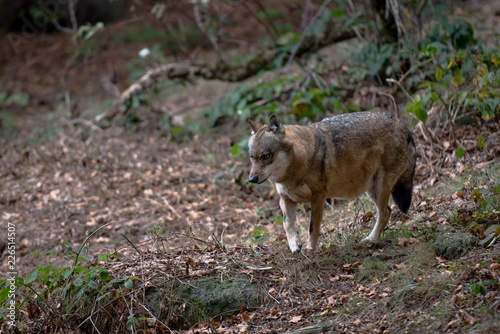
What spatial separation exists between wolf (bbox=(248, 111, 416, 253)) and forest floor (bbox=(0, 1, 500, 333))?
51 centimetres

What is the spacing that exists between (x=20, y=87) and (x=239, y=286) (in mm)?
16641

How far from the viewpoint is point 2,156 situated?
13.1 meters

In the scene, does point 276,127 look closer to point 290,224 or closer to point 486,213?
point 290,224

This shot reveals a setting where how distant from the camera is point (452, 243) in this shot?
593 centimetres

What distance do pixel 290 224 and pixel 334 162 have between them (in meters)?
1.05

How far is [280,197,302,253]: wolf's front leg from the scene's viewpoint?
6.65 metres

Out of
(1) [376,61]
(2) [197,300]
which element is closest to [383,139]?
(2) [197,300]

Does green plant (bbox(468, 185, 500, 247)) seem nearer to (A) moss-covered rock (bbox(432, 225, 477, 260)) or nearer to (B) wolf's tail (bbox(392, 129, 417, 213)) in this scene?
(A) moss-covered rock (bbox(432, 225, 477, 260))

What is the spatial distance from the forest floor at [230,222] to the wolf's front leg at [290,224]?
6.3 inches

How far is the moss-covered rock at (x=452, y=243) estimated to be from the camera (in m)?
5.84

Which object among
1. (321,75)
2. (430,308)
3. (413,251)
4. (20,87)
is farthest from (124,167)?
(20,87)

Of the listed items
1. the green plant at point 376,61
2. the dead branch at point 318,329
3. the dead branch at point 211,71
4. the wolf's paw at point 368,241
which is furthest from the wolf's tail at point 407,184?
the dead branch at point 211,71

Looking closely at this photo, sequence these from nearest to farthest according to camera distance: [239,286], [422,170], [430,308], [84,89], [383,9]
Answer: [430,308], [239,286], [422,170], [383,9], [84,89]

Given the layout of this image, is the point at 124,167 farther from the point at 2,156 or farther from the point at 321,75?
the point at 321,75
